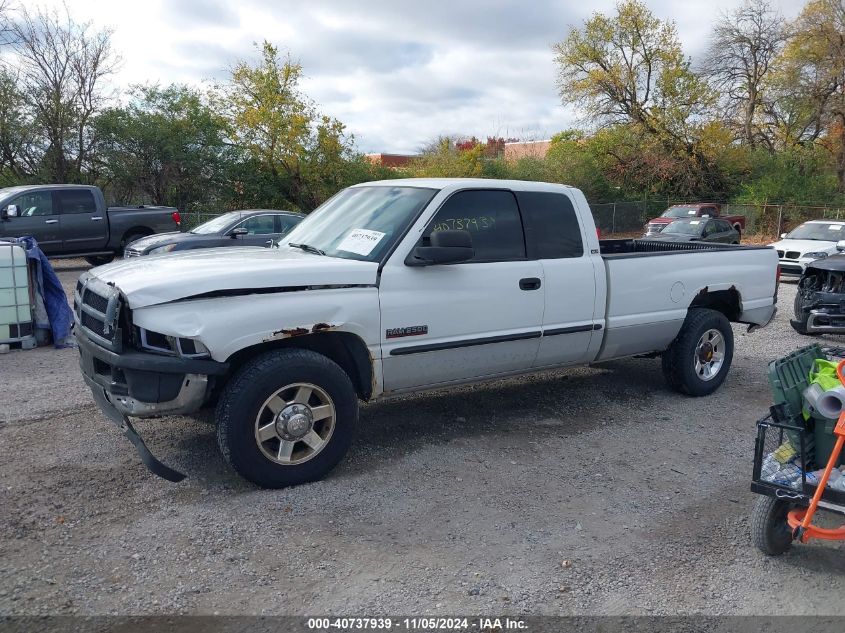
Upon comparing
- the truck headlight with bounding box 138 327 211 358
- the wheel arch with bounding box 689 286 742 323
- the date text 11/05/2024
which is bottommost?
the date text 11/05/2024

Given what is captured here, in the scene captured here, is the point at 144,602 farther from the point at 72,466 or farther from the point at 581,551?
the point at 581,551

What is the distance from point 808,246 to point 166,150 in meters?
18.6

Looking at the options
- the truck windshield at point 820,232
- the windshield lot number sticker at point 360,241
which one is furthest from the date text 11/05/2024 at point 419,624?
the truck windshield at point 820,232

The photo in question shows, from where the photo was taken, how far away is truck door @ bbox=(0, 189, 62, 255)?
551 inches

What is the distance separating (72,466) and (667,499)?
3.81 m

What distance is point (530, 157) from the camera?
35.2 metres

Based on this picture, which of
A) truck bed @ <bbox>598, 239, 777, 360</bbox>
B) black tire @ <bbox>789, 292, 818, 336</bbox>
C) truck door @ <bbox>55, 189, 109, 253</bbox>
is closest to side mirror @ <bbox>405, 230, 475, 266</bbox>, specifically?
truck bed @ <bbox>598, 239, 777, 360</bbox>

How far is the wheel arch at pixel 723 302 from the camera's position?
666 cm

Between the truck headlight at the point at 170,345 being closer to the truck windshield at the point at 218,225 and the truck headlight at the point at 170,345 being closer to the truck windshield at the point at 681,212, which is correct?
the truck windshield at the point at 218,225

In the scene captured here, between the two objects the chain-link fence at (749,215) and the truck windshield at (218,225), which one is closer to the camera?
the truck windshield at (218,225)

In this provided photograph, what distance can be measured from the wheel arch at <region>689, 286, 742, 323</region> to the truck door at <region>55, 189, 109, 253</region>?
1290cm

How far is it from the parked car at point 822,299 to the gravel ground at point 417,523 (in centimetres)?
446

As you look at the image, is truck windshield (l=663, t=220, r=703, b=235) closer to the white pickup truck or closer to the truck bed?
the truck bed

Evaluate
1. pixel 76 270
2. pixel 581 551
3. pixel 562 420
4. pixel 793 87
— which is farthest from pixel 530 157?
pixel 581 551
